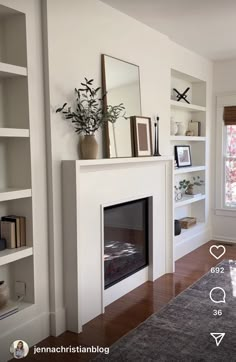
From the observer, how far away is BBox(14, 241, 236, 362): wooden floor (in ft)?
8.77

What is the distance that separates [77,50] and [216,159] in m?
3.18

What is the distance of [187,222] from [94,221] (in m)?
2.30

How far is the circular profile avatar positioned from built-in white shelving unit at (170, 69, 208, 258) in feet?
8.87

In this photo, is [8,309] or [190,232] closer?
[8,309]

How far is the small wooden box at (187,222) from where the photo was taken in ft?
16.5

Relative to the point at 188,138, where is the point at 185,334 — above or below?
below

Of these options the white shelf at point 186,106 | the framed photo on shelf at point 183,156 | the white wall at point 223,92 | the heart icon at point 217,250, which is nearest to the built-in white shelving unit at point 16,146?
the white shelf at point 186,106

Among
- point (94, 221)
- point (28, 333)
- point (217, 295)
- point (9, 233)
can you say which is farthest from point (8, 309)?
point (217, 295)

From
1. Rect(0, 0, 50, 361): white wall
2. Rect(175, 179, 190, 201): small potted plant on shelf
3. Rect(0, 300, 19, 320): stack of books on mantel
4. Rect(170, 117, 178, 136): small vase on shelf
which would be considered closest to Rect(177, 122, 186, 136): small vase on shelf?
Rect(170, 117, 178, 136): small vase on shelf

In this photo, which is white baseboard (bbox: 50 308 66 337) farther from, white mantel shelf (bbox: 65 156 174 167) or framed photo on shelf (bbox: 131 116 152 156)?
framed photo on shelf (bbox: 131 116 152 156)

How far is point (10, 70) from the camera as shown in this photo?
2.42 metres

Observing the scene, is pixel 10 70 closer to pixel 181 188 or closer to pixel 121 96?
pixel 121 96

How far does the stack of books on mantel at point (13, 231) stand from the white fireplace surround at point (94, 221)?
0.32 m

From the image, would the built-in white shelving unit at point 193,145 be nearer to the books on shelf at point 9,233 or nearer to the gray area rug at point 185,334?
the gray area rug at point 185,334
